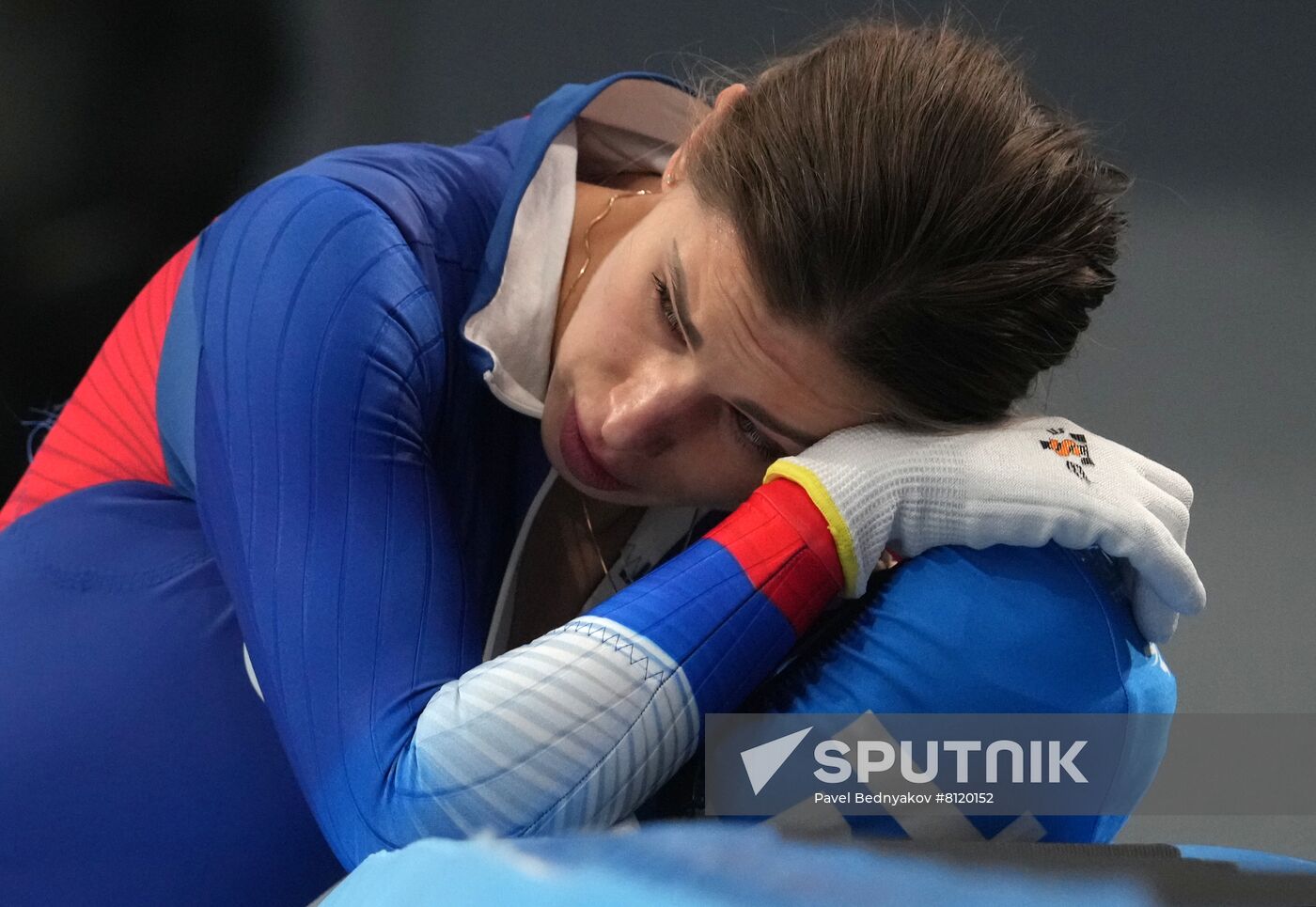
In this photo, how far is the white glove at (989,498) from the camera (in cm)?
63

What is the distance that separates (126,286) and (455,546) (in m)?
0.73

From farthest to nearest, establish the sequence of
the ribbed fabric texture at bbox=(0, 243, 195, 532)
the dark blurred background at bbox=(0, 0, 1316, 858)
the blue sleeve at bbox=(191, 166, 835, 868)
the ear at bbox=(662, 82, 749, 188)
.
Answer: the dark blurred background at bbox=(0, 0, 1316, 858) → the ribbed fabric texture at bbox=(0, 243, 195, 532) → the ear at bbox=(662, 82, 749, 188) → the blue sleeve at bbox=(191, 166, 835, 868)

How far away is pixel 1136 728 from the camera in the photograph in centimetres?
66

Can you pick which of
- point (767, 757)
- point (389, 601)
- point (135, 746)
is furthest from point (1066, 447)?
point (135, 746)

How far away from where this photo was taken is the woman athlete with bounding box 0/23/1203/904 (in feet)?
1.99

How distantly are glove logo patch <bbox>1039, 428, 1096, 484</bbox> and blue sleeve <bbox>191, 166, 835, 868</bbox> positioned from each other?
128 millimetres

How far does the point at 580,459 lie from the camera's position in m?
0.73

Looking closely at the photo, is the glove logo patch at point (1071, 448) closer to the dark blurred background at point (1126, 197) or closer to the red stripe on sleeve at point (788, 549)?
the red stripe on sleeve at point (788, 549)

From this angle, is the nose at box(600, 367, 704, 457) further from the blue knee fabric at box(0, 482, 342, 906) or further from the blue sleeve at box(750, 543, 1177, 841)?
the blue knee fabric at box(0, 482, 342, 906)

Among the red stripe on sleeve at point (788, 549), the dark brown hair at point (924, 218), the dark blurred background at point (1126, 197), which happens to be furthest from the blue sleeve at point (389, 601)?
the dark blurred background at point (1126, 197)

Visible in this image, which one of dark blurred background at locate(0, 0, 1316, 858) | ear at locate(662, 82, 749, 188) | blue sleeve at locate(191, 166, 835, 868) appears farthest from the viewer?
dark blurred background at locate(0, 0, 1316, 858)

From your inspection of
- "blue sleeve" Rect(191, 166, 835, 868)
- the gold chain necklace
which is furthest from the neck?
"blue sleeve" Rect(191, 166, 835, 868)

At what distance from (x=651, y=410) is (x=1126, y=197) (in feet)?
2.35

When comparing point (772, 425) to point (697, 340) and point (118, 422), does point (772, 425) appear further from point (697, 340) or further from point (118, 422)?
point (118, 422)
